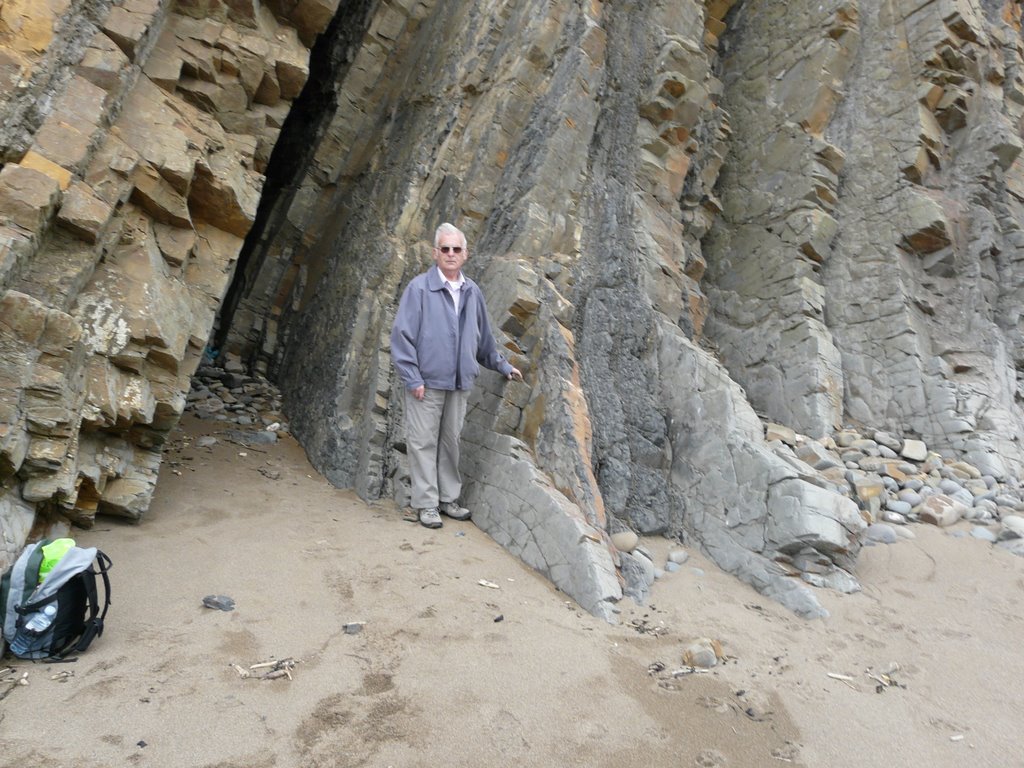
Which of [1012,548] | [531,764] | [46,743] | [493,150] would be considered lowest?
[46,743]

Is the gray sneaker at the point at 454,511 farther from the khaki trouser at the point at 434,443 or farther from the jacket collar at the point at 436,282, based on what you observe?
the jacket collar at the point at 436,282

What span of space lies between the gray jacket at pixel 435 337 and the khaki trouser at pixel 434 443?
0.41 ft

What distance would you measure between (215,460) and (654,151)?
5.62 meters

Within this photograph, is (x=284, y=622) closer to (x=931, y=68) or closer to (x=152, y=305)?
(x=152, y=305)

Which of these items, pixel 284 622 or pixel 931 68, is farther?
pixel 931 68

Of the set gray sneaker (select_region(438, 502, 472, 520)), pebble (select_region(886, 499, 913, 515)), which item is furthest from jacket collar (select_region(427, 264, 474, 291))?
pebble (select_region(886, 499, 913, 515))

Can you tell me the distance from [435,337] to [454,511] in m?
1.24

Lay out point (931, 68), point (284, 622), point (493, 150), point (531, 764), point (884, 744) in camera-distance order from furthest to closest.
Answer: point (931, 68), point (493, 150), point (284, 622), point (884, 744), point (531, 764)

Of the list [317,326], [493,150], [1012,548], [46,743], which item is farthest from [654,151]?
[46,743]

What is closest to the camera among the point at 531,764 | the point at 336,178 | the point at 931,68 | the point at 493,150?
the point at 531,764

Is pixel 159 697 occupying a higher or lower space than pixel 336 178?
lower

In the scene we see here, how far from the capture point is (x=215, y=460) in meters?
5.40

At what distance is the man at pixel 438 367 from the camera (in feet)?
15.3

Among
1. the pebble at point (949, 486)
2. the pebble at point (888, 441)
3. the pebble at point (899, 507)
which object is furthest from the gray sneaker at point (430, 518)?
the pebble at point (888, 441)
